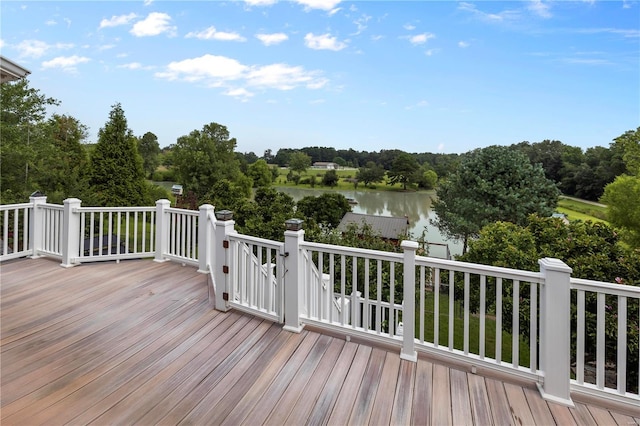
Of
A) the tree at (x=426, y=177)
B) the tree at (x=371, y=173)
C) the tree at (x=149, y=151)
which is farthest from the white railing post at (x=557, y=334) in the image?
the tree at (x=149, y=151)

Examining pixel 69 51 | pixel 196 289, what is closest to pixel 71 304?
pixel 196 289

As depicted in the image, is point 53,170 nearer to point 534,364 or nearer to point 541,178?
point 534,364

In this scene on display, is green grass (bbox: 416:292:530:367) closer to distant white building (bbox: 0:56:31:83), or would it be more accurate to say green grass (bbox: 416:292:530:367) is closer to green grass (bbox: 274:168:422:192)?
distant white building (bbox: 0:56:31:83)

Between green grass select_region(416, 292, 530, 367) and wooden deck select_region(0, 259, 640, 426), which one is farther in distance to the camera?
green grass select_region(416, 292, 530, 367)

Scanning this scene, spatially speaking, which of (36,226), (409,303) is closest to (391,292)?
(409,303)

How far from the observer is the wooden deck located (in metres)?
1.96

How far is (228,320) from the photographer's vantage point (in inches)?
128

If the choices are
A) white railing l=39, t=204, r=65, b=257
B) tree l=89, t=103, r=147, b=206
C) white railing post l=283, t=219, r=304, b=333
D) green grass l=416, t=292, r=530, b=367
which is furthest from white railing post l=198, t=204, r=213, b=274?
tree l=89, t=103, r=147, b=206

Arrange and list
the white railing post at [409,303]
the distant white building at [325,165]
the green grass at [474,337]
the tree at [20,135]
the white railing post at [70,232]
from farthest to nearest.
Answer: the distant white building at [325,165] < the tree at [20,135] < the green grass at [474,337] < the white railing post at [70,232] < the white railing post at [409,303]

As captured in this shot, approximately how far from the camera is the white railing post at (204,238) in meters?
4.59

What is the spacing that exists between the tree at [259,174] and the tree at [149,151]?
9.77m

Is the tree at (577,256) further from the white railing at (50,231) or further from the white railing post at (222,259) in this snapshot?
the white railing at (50,231)

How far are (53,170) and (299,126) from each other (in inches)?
781

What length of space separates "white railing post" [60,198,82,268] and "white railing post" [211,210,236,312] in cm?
279
